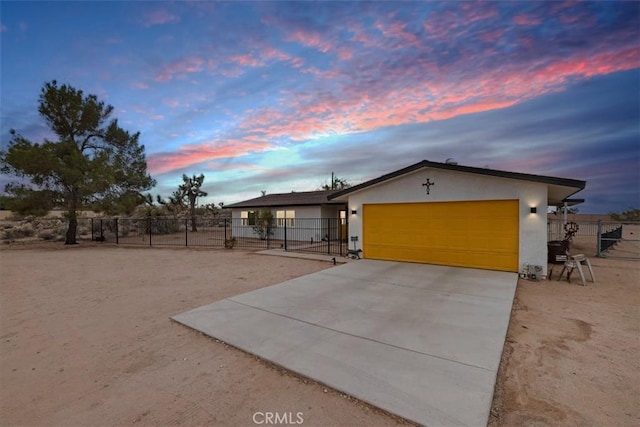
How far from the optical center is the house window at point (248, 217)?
789 inches

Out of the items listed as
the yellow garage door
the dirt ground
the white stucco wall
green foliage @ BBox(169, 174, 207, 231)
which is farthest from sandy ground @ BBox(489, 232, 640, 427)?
green foliage @ BBox(169, 174, 207, 231)

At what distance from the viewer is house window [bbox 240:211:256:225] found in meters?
20.0

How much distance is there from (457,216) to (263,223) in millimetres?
13010

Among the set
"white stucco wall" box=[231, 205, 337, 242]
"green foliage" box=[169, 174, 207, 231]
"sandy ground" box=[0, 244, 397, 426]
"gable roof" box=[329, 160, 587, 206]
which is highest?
"green foliage" box=[169, 174, 207, 231]

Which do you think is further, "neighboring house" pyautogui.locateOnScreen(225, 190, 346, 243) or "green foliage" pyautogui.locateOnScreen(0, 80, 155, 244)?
"neighboring house" pyautogui.locateOnScreen(225, 190, 346, 243)

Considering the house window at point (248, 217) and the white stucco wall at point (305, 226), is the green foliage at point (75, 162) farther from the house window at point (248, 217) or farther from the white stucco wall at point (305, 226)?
the white stucco wall at point (305, 226)

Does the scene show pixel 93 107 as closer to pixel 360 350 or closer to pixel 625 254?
pixel 360 350

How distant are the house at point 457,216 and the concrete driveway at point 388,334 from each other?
1.59 m

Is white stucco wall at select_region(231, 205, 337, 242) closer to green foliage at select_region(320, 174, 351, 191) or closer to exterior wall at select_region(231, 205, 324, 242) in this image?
exterior wall at select_region(231, 205, 324, 242)

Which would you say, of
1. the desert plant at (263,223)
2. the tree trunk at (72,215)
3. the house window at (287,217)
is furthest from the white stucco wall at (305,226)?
the tree trunk at (72,215)

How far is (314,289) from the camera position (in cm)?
→ 661

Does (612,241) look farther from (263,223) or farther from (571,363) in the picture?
(263,223)

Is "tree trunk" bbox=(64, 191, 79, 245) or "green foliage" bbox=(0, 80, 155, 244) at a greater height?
"green foliage" bbox=(0, 80, 155, 244)

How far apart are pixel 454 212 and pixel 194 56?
11784 mm
